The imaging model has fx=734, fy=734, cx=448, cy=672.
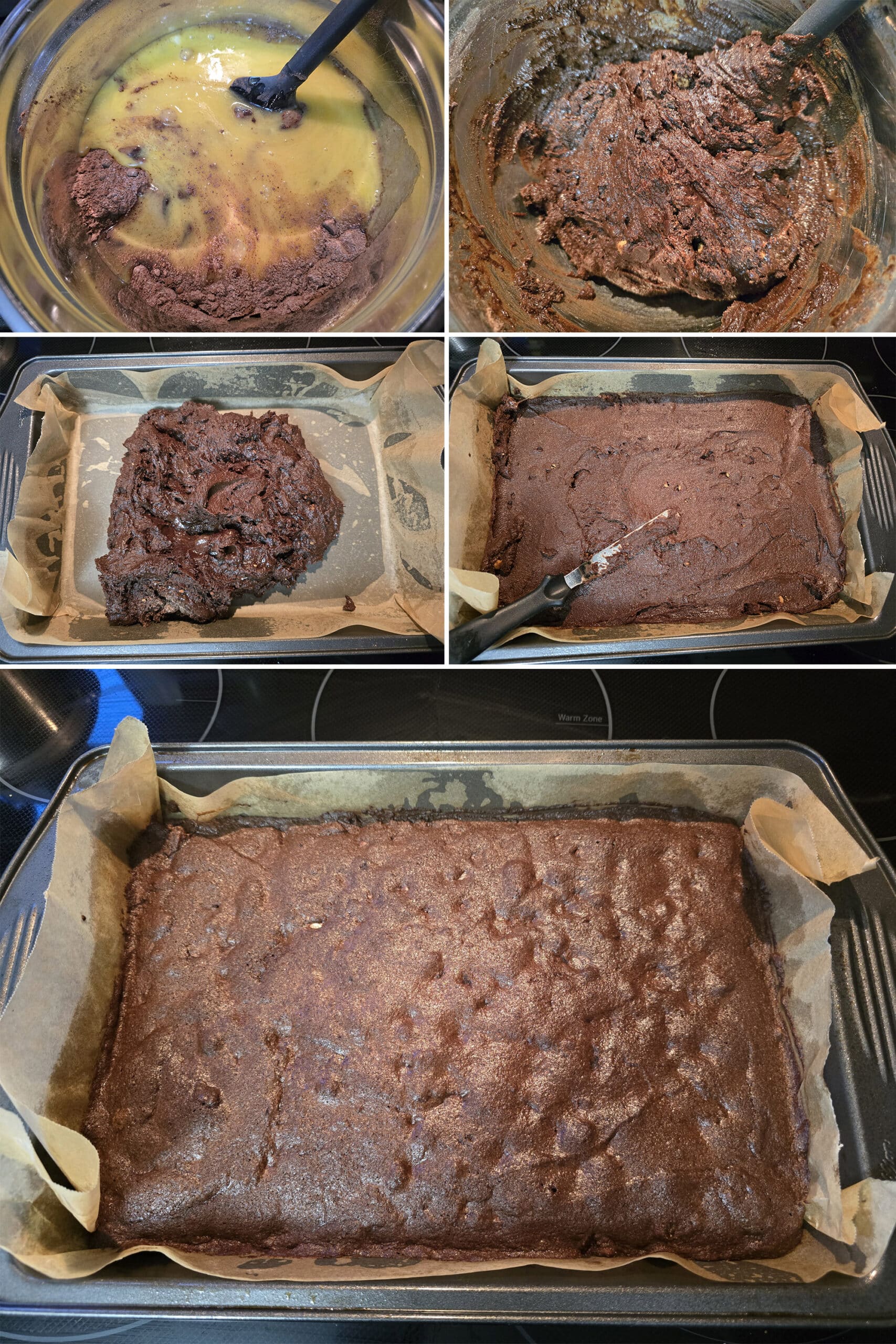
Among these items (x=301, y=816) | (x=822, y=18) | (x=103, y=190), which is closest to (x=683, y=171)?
(x=822, y=18)

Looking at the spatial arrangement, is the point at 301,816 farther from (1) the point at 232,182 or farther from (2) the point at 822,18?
(2) the point at 822,18

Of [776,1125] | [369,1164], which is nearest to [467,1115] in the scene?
[369,1164]

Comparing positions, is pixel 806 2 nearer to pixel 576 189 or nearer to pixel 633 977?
pixel 576 189

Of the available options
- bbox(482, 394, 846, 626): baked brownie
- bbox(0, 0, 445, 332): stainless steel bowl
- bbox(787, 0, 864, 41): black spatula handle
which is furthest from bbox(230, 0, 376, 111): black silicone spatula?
bbox(787, 0, 864, 41): black spatula handle

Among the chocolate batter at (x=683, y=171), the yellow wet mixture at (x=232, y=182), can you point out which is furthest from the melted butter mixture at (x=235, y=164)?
the chocolate batter at (x=683, y=171)

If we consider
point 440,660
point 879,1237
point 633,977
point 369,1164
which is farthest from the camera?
point 440,660

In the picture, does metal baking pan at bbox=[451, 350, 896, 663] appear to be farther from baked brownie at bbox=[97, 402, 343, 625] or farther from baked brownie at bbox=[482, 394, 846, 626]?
baked brownie at bbox=[97, 402, 343, 625]

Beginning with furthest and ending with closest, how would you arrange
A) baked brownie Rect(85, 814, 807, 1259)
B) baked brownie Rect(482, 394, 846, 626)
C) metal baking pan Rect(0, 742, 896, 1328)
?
baked brownie Rect(482, 394, 846, 626), baked brownie Rect(85, 814, 807, 1259), metal baking pan Rect(0, 742, 896, 1328)
